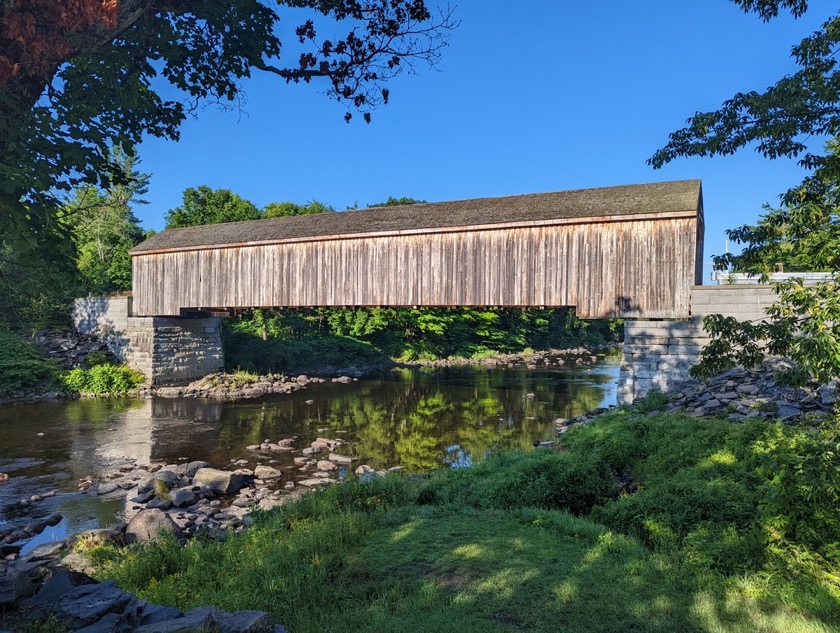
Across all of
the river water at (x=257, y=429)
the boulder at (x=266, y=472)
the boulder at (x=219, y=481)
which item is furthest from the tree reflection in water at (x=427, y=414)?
the boulder at (x=219, y=481)

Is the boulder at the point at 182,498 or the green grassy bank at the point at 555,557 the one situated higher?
the green grassy bank at the point at 555,557

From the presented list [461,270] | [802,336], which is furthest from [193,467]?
[802,336]

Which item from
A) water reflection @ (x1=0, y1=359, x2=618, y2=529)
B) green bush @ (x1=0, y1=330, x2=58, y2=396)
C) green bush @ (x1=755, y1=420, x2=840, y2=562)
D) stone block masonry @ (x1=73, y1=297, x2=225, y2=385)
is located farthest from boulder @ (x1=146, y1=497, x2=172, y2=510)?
stone block masonry @ (x1=73, y1=297, x2=225, y2=385)

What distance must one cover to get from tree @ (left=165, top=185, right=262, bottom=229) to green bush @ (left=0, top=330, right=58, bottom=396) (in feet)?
46.9

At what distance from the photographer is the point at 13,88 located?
10.5ft

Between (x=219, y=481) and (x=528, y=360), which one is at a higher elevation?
(x=528, y=360)

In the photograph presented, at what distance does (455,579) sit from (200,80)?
4624 millimetres

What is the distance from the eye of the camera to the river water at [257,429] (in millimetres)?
8947

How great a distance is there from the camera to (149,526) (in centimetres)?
593

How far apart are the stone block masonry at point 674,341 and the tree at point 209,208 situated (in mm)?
25182

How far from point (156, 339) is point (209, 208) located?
13.8 m

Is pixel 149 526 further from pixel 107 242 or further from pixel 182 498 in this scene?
pixel 107 242

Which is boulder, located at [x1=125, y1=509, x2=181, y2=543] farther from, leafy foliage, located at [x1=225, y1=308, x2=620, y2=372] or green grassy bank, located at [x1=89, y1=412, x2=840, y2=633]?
leafy foliage, located at [x1=225, y1=308, x2=620, y2=372]

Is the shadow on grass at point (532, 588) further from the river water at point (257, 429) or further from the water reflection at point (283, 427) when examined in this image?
the water reflection at point (283, 427)
